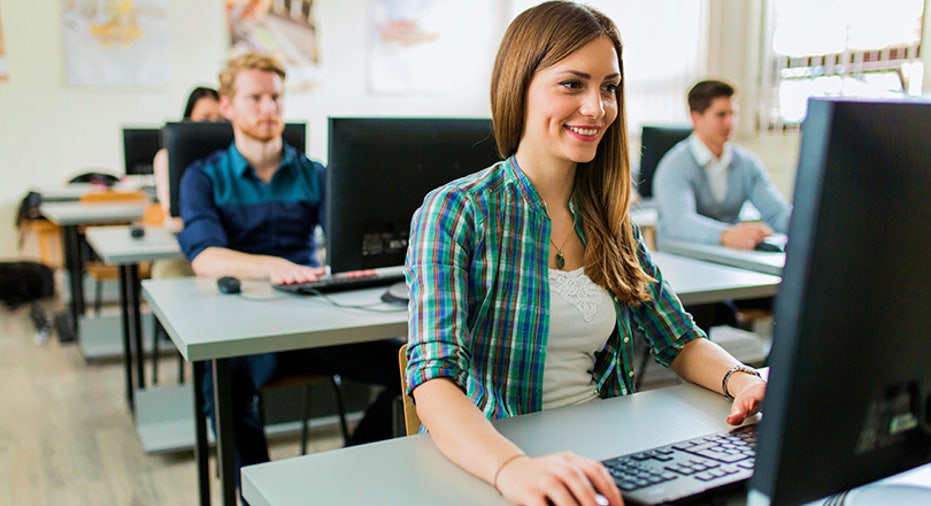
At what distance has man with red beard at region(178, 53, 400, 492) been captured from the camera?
2205mm

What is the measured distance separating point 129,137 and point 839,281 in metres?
4.47

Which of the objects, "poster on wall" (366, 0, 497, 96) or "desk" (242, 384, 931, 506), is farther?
"poster on wall" (366, 0, 497, 96)

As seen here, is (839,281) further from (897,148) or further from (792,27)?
(792,27)

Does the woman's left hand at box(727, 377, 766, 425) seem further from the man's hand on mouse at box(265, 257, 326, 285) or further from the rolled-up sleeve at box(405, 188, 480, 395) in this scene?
the man's hand on mouse at box(265, 257, 326, 285)

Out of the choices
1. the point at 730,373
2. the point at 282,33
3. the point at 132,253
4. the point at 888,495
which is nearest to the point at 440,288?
the point at 730,373

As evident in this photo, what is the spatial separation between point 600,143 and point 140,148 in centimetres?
376

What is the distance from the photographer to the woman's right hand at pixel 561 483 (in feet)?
2.68

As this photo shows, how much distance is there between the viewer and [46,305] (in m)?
5.15

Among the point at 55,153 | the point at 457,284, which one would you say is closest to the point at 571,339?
the point at 457,284

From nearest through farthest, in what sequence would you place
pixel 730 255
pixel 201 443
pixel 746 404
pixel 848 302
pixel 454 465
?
pixel 848 302 → pixel 454 465 → pixel 746 404 → pixel 201 443 → pixel 730 255

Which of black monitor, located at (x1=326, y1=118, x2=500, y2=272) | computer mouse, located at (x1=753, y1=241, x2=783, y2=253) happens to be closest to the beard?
black monitor, located at (x1=326, y1=118, x2=500, y2=272)

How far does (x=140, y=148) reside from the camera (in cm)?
459

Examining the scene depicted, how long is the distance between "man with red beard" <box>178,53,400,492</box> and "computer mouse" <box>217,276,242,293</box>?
A: 141 millimetres

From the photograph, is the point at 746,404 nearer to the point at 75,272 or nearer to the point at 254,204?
the point at 254,204
